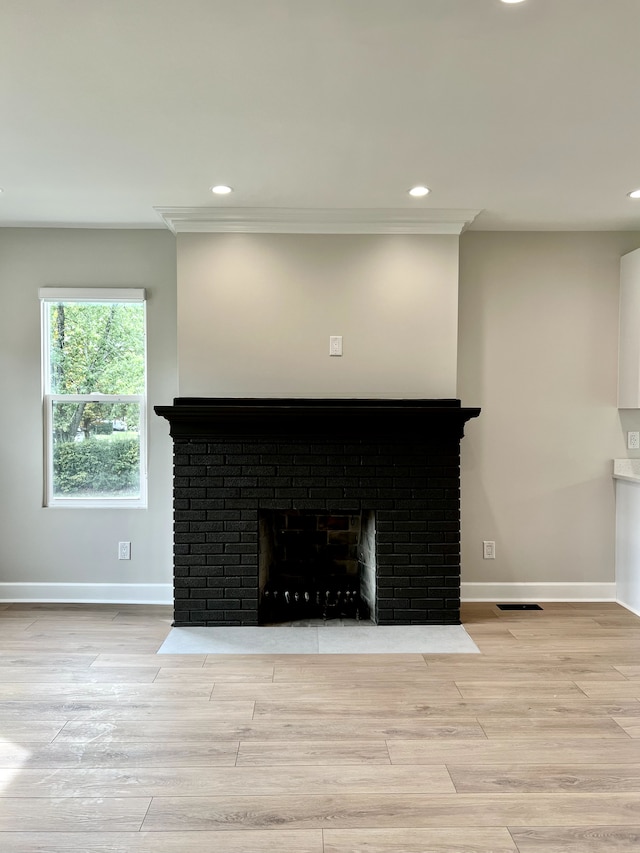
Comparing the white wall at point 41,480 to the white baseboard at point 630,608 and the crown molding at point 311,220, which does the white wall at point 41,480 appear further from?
Answer: the white baseboard at point 630,608

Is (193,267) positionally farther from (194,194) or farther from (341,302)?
(341,302)

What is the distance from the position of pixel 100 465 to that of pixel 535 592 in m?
2.95

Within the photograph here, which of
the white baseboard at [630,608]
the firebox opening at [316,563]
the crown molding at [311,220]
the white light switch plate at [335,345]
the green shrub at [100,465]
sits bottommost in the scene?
the white baseboard at [630,608]

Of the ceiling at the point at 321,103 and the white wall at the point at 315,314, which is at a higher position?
the ceiling at the point at 321,103

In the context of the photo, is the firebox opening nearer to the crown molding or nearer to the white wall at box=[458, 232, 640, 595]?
the white wall at box=[458, 232, 640, 595]

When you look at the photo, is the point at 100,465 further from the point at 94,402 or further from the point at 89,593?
the point at 89,593

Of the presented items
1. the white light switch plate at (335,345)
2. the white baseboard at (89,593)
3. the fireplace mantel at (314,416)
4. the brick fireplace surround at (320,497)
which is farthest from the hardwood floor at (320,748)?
the white light switch plate at (335,345)

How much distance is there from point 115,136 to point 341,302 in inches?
59.3

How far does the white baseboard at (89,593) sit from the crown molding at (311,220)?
225 cm

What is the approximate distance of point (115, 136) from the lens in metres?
2.48

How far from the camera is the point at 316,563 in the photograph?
3795mm

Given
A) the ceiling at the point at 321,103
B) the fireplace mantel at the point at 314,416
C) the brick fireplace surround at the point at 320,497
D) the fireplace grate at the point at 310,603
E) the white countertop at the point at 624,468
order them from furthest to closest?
the white countertop at the point at 624,468, the fireplace grate at the point at 310,603, the brick fireplace surround at the point at 320,497, the fireplace mantel at the point at 314,416, the ceiling at the point at 321,103

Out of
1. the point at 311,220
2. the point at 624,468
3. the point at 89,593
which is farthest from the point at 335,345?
the point at 89,593

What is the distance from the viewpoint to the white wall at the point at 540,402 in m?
3.86
